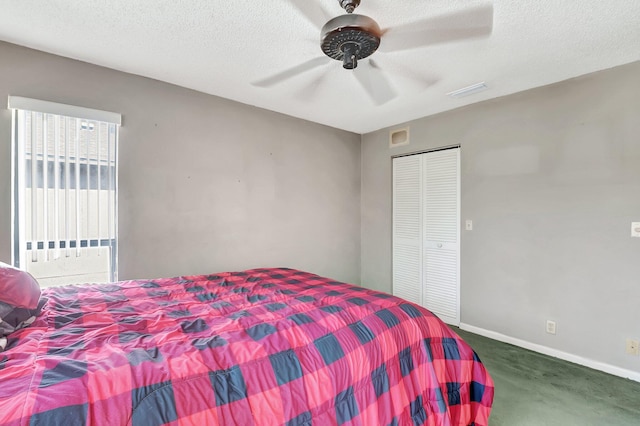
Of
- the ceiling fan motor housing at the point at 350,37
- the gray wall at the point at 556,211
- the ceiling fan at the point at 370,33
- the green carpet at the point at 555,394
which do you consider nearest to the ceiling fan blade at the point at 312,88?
the ceiling fan at the point at 370,33

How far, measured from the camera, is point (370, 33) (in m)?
1.54

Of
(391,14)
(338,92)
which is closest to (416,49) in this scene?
(391,14)

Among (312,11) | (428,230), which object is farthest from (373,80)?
(428,230)

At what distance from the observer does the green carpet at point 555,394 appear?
71.7 inches

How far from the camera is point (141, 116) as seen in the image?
2615 mm

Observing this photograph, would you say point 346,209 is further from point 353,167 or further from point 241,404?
point 241,404

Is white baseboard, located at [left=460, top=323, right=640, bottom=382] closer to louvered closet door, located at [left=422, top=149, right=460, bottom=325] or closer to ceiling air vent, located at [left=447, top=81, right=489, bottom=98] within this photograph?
louvered closet door, located at [left=422, top=149, right=460, bottom=325]

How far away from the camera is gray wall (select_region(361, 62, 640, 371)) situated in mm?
2328

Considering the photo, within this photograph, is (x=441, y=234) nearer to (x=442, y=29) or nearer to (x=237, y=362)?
(x=442, y=29)

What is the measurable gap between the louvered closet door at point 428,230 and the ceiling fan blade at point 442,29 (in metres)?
1.58

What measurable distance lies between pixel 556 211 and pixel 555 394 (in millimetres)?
1438

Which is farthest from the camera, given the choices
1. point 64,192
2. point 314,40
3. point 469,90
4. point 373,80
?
point 469,90

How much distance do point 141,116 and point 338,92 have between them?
174cm

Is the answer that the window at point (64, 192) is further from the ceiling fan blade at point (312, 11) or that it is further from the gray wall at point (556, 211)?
the gray wall at point (556, 211)
